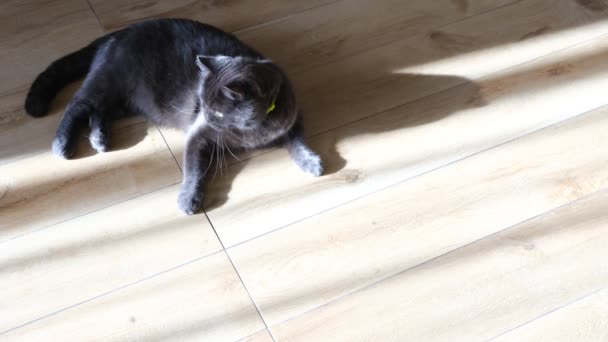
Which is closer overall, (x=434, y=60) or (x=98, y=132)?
(x=98, y=132)

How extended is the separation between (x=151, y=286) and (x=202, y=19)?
3.18ft

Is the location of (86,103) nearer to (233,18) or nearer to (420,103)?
(233,18)

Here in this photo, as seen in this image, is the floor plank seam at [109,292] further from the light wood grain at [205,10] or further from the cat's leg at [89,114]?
the light wood grain at [205,10]

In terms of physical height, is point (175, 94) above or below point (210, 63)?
below

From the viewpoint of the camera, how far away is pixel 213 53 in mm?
1451

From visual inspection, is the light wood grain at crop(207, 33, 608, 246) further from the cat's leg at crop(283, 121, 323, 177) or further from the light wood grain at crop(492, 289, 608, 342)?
the light wood grain at crop(492, 289, 608, 342)

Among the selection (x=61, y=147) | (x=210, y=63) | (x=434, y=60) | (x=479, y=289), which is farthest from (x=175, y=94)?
(x=479, y=289)

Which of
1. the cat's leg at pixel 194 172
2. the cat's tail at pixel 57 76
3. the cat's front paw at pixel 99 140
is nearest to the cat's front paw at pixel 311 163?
the cat's leg at pixel 194 172

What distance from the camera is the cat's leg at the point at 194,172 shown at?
1.33 metres

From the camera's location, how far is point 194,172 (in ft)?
4.49

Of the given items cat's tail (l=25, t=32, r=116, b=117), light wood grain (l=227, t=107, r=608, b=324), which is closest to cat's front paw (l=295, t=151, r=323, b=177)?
light wood grain (l=227, t=107, r=608, b=324)

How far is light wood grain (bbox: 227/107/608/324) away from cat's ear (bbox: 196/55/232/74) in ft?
1.36

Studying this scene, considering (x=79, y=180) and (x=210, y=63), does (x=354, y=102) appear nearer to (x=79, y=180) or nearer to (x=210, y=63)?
(x=210, y=63)

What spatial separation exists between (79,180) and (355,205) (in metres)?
0.71
